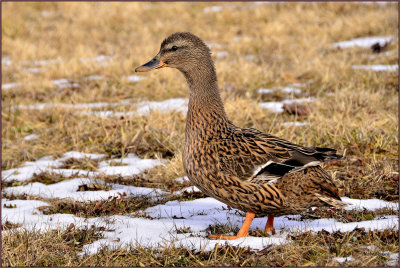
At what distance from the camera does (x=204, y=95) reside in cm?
443

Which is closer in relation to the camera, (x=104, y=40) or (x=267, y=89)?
(x=267, y=89)

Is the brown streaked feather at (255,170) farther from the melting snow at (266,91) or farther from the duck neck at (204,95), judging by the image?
the melting snow at (266,91)

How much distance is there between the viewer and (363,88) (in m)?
7.82

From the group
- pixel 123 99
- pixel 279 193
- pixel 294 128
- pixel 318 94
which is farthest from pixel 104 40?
pixel 279 193

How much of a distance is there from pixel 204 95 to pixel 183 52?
1.50 ft

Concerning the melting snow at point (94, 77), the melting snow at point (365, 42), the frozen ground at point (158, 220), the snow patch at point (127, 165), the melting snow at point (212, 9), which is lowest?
the frozen ground at point (158, 220)

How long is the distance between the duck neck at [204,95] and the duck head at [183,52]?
48 millimetres

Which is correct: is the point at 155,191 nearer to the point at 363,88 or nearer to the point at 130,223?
the point at 130,223

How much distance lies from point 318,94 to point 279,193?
4537 millimetres

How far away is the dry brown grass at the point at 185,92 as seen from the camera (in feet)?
12.3

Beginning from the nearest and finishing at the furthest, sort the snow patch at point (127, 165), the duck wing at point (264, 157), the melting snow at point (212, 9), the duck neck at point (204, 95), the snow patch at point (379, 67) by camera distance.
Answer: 1. the duck wing at point (264, 157)
2. the duck neck at point (204, 95)
3. the snow patch at point (127, 165)
4. the snow patch at point (379, 67)
5. the melting snow at point (212, 9)

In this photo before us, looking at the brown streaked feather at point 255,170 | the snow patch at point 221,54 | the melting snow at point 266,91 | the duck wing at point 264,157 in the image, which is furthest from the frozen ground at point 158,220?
the snow patch at point 221,54

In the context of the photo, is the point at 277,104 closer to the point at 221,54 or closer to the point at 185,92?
the point at 185,92

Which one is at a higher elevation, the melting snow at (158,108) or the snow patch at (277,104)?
the melting snow at (158,108)
